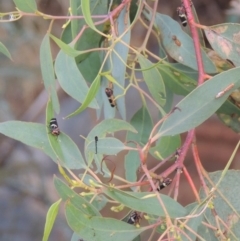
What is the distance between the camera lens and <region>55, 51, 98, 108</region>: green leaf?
0.47 meters

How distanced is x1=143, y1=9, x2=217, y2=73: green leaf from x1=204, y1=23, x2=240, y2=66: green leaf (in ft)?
0.07

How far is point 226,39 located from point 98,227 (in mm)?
253

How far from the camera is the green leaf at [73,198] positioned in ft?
1.33

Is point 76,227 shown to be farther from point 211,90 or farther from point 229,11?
point 229,11

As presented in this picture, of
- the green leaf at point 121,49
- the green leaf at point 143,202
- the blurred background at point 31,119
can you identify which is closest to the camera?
the green leaf at point 143,202

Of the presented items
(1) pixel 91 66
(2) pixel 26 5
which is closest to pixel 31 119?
(1) pixel 91 66

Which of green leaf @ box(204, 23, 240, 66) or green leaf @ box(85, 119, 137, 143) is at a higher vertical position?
green leaf @ box(204, 23, 240, 66)

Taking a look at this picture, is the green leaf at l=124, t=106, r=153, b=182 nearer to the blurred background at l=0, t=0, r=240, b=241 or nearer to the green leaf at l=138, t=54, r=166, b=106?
the green leaf at l=138, t=54, r=166, b=106

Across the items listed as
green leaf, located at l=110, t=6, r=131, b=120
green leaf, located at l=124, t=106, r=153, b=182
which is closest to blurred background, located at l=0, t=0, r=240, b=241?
green leaf, located at l=124, t=106, r=153, b=182

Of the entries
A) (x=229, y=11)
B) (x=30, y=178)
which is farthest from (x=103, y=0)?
(x=30, y=178)

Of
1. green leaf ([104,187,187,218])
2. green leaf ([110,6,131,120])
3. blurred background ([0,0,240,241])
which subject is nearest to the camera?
green leaf ([104,187,187,218])

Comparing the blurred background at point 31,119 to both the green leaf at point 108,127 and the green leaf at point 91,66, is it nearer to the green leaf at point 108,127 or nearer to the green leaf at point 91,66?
the green leaf at point 91,66

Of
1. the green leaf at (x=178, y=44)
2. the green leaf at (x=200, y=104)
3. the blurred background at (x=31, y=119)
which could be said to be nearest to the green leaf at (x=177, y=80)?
the green leaf at (x=178, y=44)

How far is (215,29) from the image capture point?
53 cm
